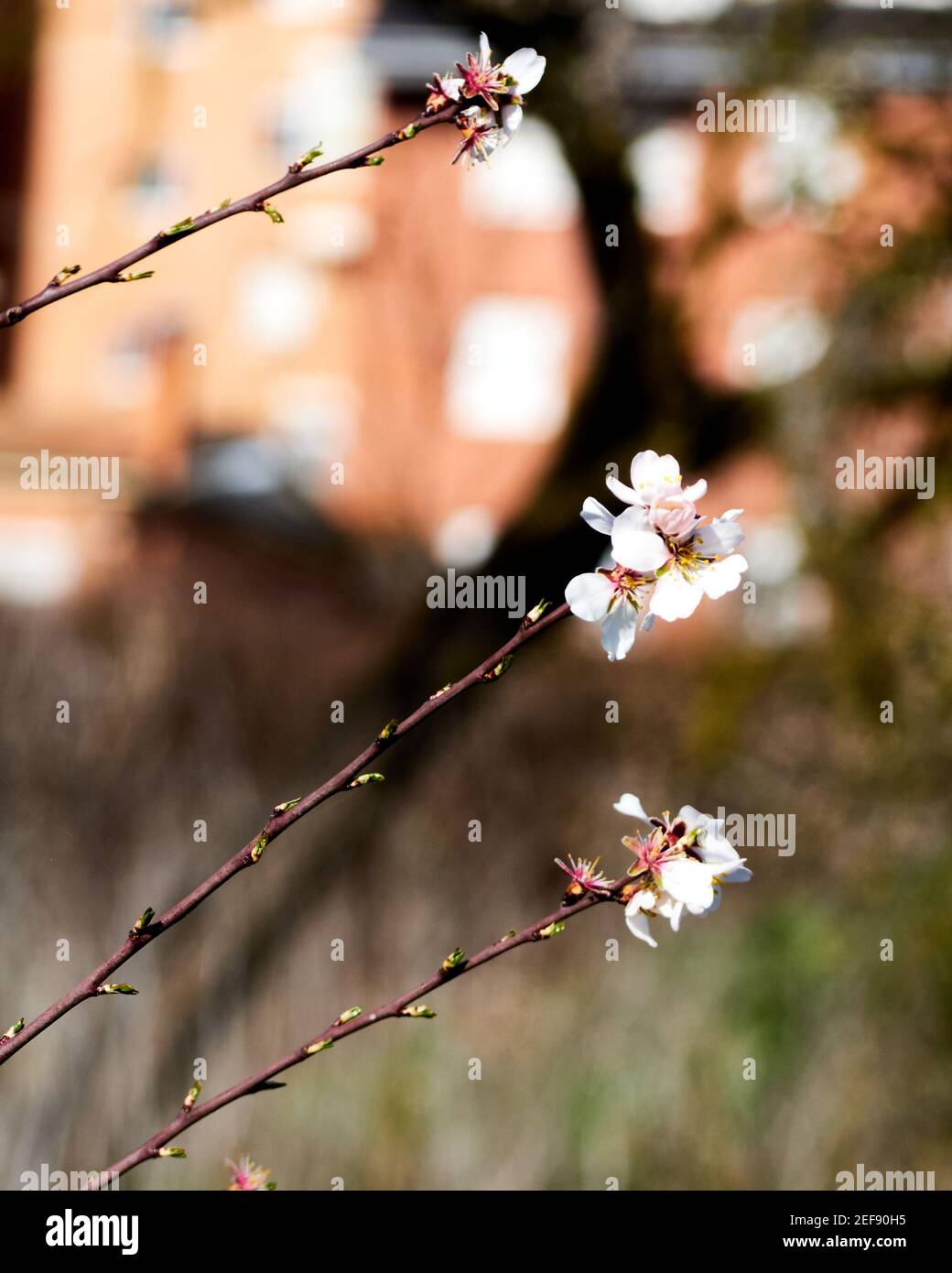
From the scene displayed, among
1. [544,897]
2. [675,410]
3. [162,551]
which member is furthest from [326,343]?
[675,410]

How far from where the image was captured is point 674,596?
25.5 inches

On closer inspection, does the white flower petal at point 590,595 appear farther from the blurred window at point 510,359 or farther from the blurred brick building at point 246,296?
the blurred window at point 510,359

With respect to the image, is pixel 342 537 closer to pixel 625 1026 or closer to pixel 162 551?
pixel 162 551

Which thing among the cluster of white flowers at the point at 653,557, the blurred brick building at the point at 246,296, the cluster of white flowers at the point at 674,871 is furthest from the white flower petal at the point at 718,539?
the blurred brick building at the point at 246,296

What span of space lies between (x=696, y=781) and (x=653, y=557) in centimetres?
406

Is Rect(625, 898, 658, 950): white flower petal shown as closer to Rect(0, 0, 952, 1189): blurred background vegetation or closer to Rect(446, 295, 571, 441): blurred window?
Rect(0, 0, 952, 1189): blurred background vegetation

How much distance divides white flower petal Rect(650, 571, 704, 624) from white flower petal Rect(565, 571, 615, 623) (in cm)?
2

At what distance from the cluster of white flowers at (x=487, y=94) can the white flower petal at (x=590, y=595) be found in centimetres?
24

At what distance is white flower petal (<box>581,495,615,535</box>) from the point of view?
651 millimetres

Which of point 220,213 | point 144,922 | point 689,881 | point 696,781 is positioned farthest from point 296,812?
point 696,781

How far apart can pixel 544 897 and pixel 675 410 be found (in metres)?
2.40

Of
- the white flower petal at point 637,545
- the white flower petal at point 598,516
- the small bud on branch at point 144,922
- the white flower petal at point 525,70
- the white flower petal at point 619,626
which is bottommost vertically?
the small bud on branch at point 144,922

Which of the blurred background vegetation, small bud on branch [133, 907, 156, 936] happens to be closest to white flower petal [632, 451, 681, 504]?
small bud on branch [133, 907, 156, 936]

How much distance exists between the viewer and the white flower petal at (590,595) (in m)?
0.63
